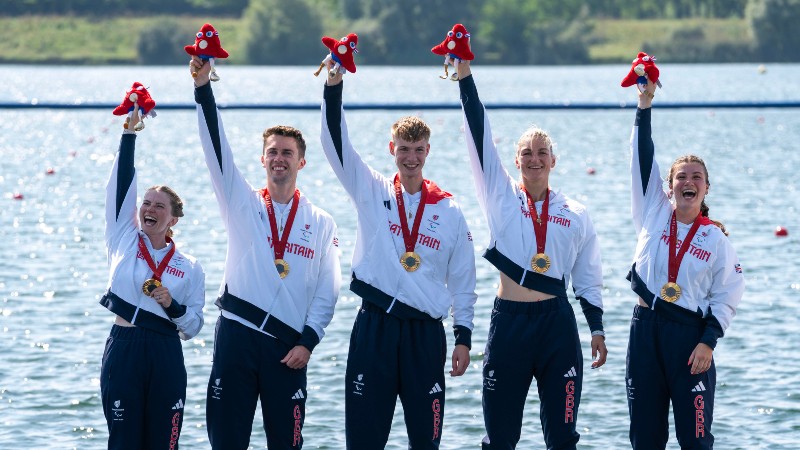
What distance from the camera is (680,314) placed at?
7566 mm

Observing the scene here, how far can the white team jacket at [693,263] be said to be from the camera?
757cm

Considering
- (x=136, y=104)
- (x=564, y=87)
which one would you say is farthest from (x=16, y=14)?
(x=136, y=104)

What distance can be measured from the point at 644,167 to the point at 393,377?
6.45 feet

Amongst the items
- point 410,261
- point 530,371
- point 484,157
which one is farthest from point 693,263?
point 410,261

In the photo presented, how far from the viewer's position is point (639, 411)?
757 centimetres

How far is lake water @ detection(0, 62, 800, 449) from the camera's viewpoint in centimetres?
1251

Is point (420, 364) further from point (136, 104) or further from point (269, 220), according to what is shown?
point (136, 104)

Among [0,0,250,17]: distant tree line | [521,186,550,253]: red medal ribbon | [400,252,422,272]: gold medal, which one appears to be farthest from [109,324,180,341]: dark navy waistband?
[0,0,250,17]: distant tree line

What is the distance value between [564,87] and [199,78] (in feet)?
247

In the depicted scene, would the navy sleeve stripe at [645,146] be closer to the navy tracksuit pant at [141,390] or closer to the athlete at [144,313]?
the athlete at [144,313]

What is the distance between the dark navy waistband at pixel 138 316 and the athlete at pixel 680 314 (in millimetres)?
2738

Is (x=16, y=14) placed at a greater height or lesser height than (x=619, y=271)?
greater

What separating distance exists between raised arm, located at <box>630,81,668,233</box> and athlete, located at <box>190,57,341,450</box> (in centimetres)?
193

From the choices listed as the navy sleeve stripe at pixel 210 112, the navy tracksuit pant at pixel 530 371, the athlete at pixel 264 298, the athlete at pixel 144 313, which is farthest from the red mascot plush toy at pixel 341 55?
the navy tracksuit pant at pixel 530 371
